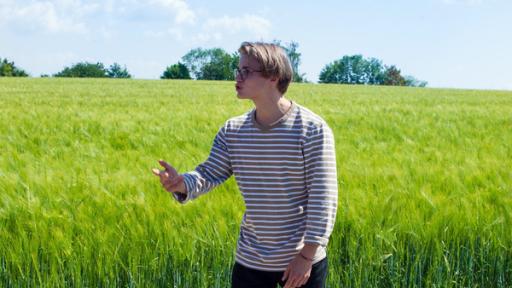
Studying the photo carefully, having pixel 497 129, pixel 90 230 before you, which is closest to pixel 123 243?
pixel 90 230

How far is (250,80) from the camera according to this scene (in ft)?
5.83

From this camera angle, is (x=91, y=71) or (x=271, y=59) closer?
(x=271, y=59)

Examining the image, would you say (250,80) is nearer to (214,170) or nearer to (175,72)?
(214,170)

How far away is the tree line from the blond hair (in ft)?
155

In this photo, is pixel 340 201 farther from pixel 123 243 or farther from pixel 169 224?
pixel 123 243

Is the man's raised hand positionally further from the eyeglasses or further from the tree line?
the tree line

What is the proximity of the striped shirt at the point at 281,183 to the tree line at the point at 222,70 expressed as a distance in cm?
4707

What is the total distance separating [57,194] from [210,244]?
788 millimetres

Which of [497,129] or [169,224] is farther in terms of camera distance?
[497,129]

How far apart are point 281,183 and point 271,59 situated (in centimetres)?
35

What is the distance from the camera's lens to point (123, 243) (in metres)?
2.41

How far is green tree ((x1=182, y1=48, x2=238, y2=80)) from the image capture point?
61.2 m

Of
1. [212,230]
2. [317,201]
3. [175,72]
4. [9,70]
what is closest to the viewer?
[317,201]

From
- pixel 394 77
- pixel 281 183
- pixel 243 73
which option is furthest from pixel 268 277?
pixel 394 77
